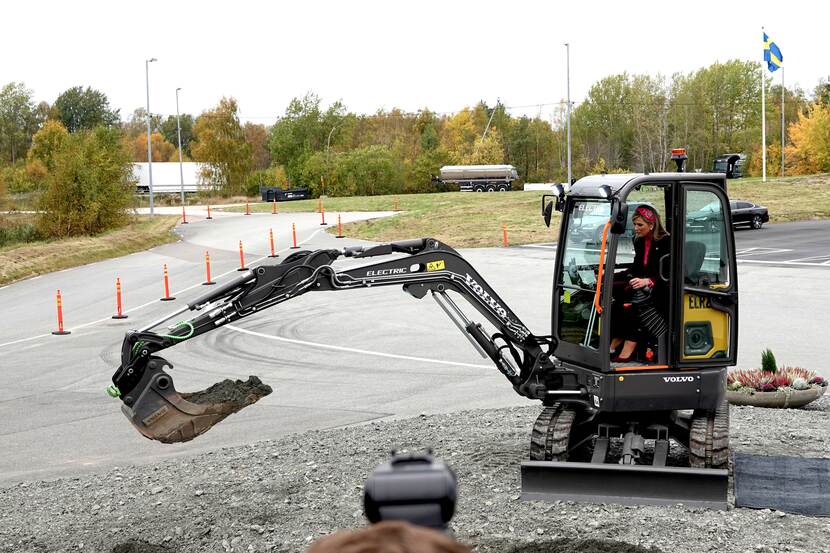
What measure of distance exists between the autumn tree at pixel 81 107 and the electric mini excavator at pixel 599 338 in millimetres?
122687

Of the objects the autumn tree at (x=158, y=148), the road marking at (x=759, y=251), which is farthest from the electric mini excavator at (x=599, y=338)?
the autumn tree at (x=158, y=148)

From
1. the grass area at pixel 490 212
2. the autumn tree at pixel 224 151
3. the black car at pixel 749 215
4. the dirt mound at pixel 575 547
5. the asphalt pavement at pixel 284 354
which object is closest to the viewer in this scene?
the dirt mound at pixel 575 547

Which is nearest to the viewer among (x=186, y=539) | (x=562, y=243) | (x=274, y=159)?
(x=186, y=539)

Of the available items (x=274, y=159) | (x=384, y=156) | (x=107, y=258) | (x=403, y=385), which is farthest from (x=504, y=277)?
(x=274, y=159)

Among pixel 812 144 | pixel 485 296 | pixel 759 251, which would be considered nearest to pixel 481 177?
pixel 812 144

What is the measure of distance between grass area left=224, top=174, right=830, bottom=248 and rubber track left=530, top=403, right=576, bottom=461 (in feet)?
107

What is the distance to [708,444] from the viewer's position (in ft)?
31.1

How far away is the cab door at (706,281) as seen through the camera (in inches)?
381

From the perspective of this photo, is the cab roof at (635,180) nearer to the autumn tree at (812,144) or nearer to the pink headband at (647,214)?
the pink headband at (647,214)

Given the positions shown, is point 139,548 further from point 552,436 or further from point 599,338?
point 599,338

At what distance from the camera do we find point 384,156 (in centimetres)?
9606

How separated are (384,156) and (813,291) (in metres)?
71.3

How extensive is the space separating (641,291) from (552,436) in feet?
5.43

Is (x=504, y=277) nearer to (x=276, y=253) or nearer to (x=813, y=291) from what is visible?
(x=813, y=291)
